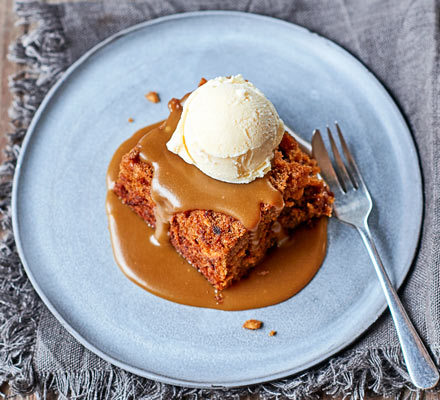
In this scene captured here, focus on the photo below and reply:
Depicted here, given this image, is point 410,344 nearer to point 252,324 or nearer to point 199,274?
point 252,324

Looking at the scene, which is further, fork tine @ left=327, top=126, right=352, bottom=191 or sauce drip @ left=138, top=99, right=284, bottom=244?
fork tine @ left=327, top=126, right=352, bottom=191

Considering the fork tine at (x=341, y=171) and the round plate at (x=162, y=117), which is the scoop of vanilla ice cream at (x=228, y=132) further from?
the round plate at (x=162, y=117)

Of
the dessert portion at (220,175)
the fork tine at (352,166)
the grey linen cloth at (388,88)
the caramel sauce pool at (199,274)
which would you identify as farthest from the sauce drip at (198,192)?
the grey linen cloth at (388,88)

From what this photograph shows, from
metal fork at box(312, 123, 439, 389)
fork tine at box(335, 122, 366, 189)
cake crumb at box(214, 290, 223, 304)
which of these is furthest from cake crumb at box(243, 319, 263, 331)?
fork tine at box(335, 122, 366, 189)

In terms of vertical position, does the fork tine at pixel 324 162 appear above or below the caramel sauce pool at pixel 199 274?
above

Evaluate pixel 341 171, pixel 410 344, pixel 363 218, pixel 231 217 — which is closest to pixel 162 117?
pixel 231 217

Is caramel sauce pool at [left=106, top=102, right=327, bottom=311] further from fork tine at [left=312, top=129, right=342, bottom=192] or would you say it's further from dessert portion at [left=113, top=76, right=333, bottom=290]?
fork tine at [left=312, top=129, right=342, bottom=192]

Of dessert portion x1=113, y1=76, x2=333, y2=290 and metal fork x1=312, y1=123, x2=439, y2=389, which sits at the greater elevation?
dessert portion x1=113, y1=76, x2=333, y2=290
